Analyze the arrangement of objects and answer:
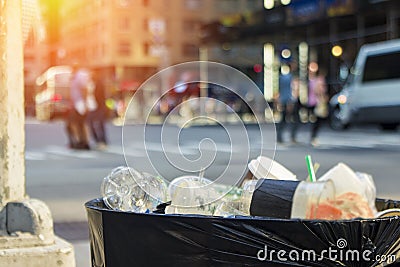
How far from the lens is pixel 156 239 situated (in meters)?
2.45

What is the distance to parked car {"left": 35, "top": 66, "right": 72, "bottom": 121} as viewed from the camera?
28219mm

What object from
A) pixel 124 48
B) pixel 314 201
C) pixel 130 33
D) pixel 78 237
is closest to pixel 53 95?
pixel 130 33

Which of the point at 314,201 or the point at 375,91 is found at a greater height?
the point at 375,91

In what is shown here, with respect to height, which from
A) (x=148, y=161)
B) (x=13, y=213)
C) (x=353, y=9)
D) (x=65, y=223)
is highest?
(x=353, y=9)

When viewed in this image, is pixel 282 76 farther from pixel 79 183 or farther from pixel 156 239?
pixel 156 239

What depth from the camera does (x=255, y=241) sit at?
2355 mm

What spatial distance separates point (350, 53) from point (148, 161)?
97.0 feet

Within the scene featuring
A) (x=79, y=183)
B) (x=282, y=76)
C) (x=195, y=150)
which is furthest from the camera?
(x=282, y=76)

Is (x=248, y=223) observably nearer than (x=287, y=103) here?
Yes

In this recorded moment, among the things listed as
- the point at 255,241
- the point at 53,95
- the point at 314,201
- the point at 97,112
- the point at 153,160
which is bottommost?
the point at 255,241

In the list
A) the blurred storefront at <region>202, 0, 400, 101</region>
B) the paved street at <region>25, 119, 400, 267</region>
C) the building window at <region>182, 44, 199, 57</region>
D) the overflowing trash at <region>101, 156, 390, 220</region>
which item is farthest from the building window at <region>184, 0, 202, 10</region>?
the overflowing trash at <region>101, 156, 390, 220</region>

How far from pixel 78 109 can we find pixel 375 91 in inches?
394

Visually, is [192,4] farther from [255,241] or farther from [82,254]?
[255,241]

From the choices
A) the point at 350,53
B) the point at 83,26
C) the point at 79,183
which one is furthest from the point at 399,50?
the point at 83,26
